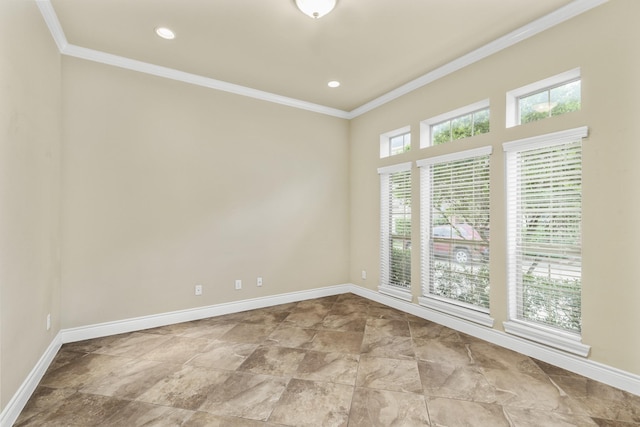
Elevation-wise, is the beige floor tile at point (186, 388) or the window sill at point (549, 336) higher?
the window sill at point (549, 336)

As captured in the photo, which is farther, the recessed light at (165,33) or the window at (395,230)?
the window at (395,230)

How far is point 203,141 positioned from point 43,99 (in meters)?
1.51

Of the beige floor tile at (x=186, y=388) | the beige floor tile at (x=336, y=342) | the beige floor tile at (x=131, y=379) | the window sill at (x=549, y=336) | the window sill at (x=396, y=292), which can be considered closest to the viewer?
the beige floor tile at (x=186, y=388)

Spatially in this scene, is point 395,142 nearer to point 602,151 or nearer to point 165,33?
point 602,151

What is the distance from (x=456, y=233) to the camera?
136 inches

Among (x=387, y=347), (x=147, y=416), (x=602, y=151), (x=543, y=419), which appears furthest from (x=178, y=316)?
(x=602, y=151)

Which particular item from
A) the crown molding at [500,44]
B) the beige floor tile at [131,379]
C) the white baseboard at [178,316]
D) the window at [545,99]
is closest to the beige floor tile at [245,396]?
the beige floor tile at [131,379]

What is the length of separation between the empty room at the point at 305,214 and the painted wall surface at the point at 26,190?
0.08 ft

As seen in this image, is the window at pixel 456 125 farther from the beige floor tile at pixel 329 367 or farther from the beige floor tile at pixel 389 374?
the beige floor tile at pixel 329 367

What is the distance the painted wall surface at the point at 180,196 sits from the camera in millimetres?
3039

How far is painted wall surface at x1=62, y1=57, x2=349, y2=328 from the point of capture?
3.04 metres

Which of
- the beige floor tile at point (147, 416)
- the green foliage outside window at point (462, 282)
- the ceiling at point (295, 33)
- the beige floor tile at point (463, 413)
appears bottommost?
the beige floor tile at point (463, 413)

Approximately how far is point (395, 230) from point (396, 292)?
35.2 inches

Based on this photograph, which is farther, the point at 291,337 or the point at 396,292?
the point at 396,292
